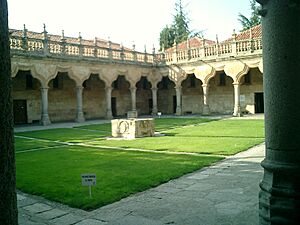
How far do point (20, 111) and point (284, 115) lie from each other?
85.2 ft

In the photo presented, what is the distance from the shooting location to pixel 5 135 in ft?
7.03

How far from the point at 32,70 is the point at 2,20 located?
22.6 meters

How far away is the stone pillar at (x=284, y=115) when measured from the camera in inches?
124

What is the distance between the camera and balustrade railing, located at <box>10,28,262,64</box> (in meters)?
23.0

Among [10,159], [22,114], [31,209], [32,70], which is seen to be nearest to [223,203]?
[31,209]

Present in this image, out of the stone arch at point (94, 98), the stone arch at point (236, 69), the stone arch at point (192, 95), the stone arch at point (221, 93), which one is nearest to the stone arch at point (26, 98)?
the stone arch at point (94, 98)

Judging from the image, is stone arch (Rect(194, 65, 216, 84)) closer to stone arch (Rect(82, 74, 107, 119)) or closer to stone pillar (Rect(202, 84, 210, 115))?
stone pillar (Rect(202, 84, 210, 115))

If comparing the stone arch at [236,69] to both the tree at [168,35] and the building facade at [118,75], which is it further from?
the tree at [168,35]

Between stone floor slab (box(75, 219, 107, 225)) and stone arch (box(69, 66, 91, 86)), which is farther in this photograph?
stone arch (box(69, 66, 91, 86))

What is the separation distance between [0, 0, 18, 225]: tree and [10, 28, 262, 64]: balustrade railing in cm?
2155

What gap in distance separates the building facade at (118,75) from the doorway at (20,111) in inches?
3.0

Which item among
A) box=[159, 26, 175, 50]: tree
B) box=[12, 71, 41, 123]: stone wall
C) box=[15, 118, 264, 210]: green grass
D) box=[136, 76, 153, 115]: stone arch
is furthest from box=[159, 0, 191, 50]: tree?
box=[15, 118, 264, 210]: green grass

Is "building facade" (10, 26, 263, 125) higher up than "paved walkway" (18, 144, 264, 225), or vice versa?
"building facade" (10, 26, 263, 125)

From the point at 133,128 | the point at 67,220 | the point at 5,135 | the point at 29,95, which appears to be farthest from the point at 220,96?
the point at 5,135
